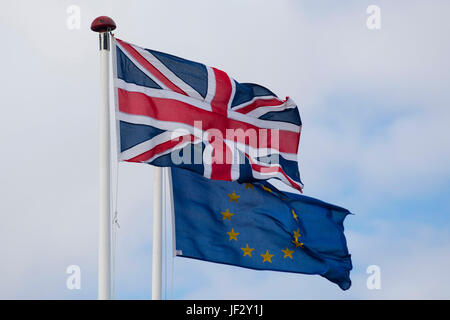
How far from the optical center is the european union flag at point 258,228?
20703 mm

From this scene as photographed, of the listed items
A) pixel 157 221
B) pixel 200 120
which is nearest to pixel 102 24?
pixel 200 120

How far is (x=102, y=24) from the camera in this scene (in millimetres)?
17625

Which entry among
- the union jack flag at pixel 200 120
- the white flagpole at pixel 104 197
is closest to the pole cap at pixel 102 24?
the union jack flag at pixel 200 120

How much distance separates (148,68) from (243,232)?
4.70 metres

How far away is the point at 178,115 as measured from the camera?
63.4ft

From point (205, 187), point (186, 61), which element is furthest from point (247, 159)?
point (186, 61)

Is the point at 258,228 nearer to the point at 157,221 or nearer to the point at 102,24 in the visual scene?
the point at 157,221

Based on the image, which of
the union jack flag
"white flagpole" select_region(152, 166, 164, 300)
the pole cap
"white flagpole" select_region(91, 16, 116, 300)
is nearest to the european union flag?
the union jack flag

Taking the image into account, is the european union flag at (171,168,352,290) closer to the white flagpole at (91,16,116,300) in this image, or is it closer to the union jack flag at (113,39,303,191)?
the union jack flag at (113,39,303,191)

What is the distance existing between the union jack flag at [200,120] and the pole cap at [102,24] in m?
0.53

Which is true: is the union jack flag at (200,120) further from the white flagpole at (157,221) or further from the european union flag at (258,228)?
the european union flag at (258,228)

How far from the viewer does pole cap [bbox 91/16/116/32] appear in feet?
57.9

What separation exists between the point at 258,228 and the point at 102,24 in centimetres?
659

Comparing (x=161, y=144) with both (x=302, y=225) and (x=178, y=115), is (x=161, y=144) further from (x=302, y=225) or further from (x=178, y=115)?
(x=302, y=225)
